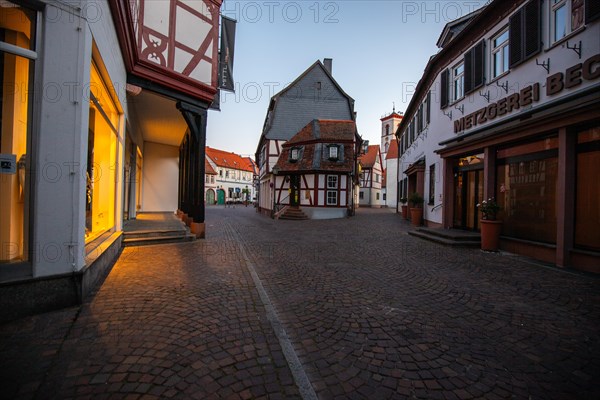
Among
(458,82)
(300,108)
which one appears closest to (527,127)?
(458,82)


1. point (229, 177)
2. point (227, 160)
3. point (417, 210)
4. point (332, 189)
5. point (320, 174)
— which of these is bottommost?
point (417, 210)

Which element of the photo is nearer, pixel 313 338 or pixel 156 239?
pixel 313 338

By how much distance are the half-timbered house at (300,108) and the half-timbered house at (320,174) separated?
129 inches

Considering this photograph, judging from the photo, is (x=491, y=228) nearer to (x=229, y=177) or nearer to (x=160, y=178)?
(x=160, y=178)

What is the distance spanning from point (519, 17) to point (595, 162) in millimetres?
4631

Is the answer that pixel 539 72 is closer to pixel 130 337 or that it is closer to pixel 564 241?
pixel 564 241

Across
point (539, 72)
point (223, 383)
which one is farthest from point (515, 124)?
point (223, 383)

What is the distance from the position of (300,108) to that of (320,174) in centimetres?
831

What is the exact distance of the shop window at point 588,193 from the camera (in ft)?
19.7

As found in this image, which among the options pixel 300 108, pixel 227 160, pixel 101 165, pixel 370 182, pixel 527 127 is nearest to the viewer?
pixel 101 165

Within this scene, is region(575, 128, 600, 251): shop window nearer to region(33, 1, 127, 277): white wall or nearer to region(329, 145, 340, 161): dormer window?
region(33, 1, 127, 277): white wall

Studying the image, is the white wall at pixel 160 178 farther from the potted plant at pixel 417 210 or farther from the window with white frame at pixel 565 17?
the window with white frame at pixel 565 17

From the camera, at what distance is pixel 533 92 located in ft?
24.3

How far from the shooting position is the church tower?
57000mm
